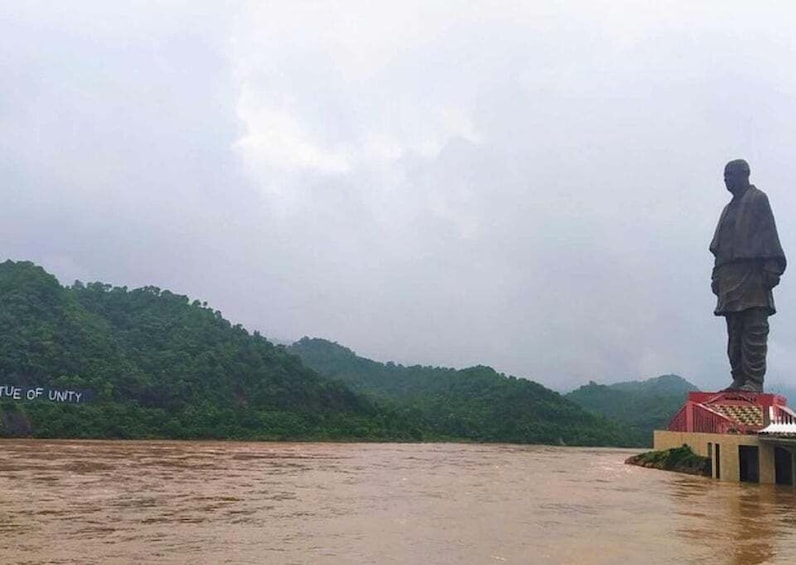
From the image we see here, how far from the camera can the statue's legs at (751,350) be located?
26.9 meters

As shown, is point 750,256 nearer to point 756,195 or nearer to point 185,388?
point 756,195

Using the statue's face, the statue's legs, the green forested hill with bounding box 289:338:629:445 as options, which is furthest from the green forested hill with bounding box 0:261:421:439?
the statue's face

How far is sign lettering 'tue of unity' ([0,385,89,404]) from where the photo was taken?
141 ft

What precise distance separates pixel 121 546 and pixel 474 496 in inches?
385

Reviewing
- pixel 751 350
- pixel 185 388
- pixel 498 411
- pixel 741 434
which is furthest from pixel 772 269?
pixel 498 411

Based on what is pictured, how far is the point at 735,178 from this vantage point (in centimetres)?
2791

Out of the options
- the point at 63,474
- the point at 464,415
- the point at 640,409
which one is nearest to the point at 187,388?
the point at 464,415

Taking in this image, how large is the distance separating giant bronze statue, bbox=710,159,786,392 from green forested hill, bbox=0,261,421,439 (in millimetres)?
31490

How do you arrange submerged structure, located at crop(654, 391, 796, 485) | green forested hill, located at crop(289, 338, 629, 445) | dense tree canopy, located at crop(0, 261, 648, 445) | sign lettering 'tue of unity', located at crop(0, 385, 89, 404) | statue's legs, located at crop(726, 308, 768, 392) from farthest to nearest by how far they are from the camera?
green forested hill, located at crop(289, 338, 629, 445) < dense tree canopy, located at crop(0, 261, 648, 445) < sign lettering 'tue of unity', located at crop(0, 385, 89, 404) < statue's legs, located at crop(726, 308, 768, 392) < submerged structure, located at crop(654, 391, 796, 485)

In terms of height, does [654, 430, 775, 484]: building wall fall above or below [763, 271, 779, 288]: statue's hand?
below

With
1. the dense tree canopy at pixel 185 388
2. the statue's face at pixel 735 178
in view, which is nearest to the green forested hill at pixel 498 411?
the dense tree canopy at pixel 185 388

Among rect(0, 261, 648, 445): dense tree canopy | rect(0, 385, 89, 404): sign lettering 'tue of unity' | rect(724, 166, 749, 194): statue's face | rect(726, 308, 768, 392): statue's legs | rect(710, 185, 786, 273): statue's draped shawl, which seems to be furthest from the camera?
rect(0, 261, 648, 445): dense tree canopy

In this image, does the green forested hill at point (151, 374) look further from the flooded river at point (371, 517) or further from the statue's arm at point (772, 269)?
the statue's arm at point (772, 269)

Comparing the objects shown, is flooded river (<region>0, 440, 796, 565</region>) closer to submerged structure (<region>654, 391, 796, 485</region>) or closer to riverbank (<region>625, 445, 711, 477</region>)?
submerged structure (<region>654, 391, 796, 485</region>)
